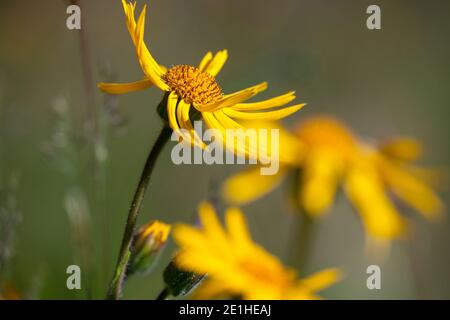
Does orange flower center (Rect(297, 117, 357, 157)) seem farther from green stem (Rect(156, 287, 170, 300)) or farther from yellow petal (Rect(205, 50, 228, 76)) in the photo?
green stem (Rect(156, 287, 170, 300))

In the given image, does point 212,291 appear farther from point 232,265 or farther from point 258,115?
point 258,115

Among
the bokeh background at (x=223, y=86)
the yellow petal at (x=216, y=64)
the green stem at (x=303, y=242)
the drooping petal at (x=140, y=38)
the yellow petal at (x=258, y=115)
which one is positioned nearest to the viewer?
the drooping petal at (x=140, y=38)

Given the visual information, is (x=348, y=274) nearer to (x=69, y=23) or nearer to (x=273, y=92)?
(x=273, y=92)

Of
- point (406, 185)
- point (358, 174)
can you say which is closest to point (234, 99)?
point (358, 174)

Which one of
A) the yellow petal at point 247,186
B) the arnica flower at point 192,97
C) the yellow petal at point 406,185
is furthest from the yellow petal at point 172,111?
the yellow petal at point 406,185

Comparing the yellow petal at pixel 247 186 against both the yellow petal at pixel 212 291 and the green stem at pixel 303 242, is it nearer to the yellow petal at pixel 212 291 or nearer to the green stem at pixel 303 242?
the green stem at pixel 303 242

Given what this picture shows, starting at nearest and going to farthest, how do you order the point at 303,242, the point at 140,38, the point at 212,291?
the point at 140,38 < the point at 212,291 < the point at 303,242

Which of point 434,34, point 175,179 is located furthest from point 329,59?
point 175,179
